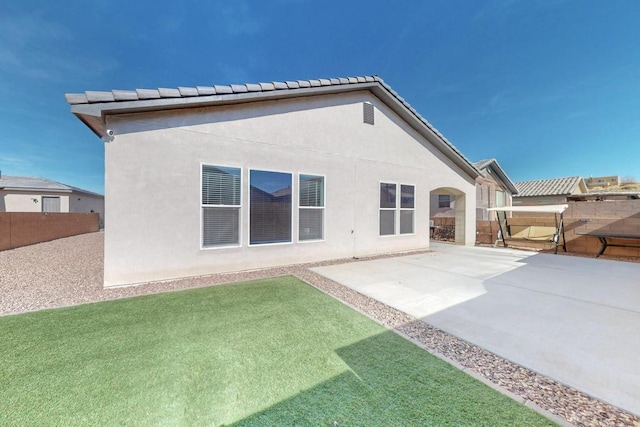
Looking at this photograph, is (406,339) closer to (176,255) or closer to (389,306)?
(389,306)

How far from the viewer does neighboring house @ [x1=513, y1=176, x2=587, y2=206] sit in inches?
799

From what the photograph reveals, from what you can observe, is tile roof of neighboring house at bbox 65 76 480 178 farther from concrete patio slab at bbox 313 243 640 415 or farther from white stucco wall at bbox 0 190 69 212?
white stucco wall at bbox 0 190 69 212

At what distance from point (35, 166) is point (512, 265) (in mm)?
42919

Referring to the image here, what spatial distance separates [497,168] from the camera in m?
20.7

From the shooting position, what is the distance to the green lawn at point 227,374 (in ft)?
6.34

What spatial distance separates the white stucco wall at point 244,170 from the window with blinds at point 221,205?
6.4 inches

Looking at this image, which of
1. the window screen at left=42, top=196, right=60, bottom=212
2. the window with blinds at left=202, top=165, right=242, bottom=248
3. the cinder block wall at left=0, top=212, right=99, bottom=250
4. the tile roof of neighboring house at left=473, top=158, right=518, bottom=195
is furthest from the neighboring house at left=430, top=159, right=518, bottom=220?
the window screen at left=42, top=196, right=60, bottom=212

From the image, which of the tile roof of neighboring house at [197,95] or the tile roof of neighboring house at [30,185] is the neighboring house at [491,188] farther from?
the tile roof of neighboring house at [30,185]

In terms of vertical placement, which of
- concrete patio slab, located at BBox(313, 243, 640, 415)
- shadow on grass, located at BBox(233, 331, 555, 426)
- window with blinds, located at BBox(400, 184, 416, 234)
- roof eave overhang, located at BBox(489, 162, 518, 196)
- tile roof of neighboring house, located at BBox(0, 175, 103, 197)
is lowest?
concrete patio slab, located at BBox(313, 243, 640, 415)

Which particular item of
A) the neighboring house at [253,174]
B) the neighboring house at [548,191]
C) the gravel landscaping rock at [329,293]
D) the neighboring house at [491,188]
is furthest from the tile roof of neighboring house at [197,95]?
the neighboring house at [548,191]

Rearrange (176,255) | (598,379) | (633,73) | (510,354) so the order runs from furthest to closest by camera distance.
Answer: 1. (633,73)
2. (176,255)
3. (510,354)
4. (598,379)

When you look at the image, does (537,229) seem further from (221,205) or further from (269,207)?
(221,205)

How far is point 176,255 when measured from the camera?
5590 mm

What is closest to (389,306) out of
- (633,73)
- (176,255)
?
(176,255)
